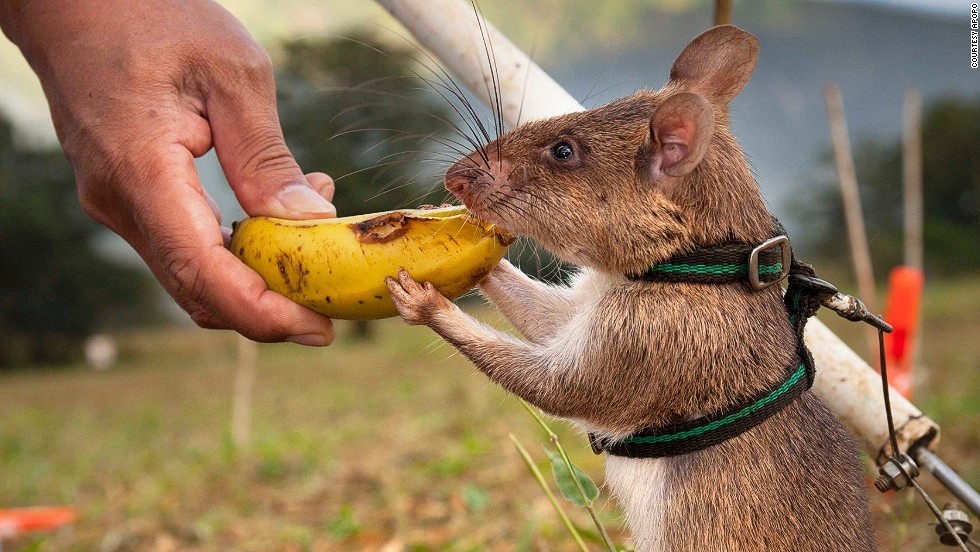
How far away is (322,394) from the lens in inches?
364

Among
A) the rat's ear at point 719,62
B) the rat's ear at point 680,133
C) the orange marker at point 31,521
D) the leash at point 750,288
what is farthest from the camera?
the orange marker at point 31,521

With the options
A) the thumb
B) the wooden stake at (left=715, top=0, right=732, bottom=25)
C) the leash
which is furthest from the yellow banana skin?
the wooden stake at (left=715, top=0, right=732, bottom=25)

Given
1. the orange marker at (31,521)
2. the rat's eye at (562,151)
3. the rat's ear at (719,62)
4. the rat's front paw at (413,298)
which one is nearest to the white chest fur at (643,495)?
the rat's front paw at (413,298)

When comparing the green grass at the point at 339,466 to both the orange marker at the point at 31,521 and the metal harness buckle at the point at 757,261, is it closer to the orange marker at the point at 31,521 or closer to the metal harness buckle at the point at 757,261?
the orange marker at the point at 31,521

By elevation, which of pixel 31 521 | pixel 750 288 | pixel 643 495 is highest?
pixel 750 288

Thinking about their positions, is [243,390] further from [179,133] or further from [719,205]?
[719,205]

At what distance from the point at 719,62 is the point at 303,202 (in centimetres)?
105

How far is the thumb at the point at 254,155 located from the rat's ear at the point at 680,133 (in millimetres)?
826

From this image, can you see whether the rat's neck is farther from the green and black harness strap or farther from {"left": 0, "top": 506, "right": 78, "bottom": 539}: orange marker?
{"left": 0, "top": 506, "right": 78, "bottom": 539}: orange marker

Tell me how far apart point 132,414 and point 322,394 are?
1946mm

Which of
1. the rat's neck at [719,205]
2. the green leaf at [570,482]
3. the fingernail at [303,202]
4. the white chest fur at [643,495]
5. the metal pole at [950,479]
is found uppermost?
the rat's neck at [719,205]

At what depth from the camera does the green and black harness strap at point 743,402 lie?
5.92 feet

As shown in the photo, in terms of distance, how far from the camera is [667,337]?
1805mm

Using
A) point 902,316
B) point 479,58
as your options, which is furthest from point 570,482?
point 902,316
